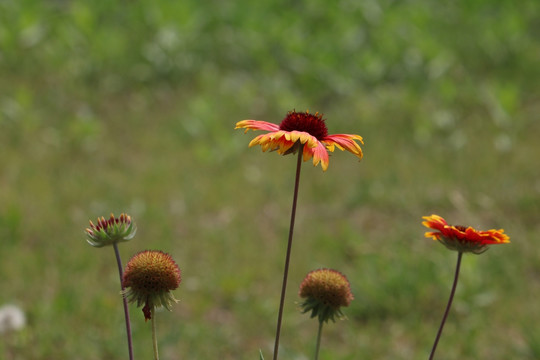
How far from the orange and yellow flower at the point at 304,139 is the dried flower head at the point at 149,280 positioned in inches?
11.7

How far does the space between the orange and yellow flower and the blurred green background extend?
131cm

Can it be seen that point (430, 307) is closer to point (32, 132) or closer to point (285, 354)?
point (285, 354)

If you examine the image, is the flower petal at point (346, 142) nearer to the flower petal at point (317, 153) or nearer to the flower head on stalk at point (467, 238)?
the flower petal at point (317, 153)

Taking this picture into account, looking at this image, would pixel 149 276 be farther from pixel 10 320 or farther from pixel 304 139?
pixel 10 320

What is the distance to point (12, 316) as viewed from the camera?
9.23 ft

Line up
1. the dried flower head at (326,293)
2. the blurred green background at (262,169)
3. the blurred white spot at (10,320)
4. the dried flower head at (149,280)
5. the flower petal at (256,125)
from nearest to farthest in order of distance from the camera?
the dried flower head at (149,280) → the flower petal at (256,125) → the dried flower head at (326,293) → the blurred white spot at (10,320) → the blurred green background at (262,169)

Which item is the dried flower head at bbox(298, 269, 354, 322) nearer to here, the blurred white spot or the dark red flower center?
the dark red flower center

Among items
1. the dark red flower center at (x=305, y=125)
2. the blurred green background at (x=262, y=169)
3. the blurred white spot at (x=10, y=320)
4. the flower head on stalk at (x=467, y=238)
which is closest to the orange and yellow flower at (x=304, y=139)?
the dark red flower center at (x=305, y=125)

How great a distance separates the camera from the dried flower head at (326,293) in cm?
150

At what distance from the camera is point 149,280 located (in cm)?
127

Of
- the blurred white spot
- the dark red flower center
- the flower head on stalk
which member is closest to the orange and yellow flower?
the dark red flower center

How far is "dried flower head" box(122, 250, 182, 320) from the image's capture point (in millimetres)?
1263

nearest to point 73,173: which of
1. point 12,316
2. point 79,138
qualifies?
point 79,138

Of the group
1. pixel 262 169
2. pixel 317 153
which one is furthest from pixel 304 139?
pixel 262 169
